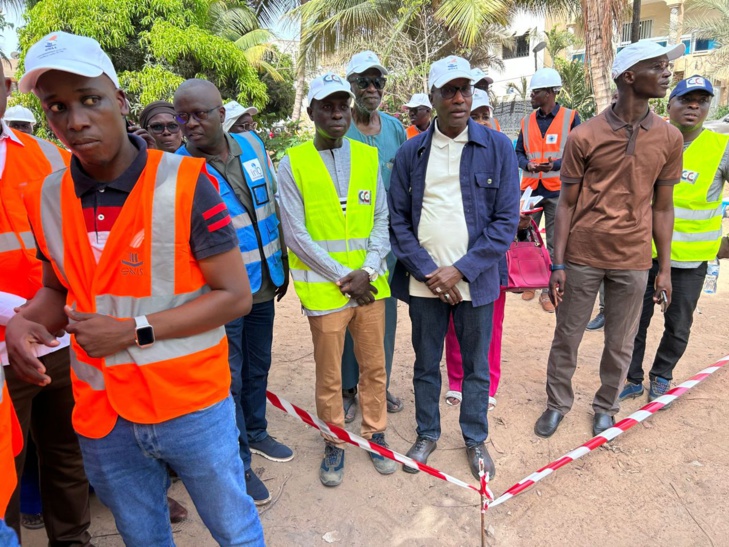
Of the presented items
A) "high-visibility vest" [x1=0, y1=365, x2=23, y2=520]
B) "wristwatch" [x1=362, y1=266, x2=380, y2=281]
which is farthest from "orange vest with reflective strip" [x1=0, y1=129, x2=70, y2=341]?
"wristwatch" [x1=362, y1=266, x2=380, y2=281]

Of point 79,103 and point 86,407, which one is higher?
point 79,103

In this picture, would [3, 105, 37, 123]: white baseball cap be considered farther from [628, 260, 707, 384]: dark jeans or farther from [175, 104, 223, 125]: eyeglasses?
[628, 260, 707, 384]: dark jeans

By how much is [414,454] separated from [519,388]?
1.43 metres

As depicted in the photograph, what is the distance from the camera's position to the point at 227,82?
1527 cm

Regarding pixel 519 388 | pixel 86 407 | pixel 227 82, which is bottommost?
pixel 519 388

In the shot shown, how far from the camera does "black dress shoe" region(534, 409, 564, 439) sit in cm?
368

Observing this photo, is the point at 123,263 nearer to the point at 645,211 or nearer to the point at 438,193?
the point at 438,193

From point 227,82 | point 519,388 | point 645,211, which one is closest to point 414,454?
point 519,388

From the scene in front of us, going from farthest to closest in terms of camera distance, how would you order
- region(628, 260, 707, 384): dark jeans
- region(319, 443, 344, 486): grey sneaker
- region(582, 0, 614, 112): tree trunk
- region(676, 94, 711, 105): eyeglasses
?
region(582, 0, 614, 112): tree trunk < region(628, 260, 707, 384): dark jeans < region(676, 94, 711, 105): eyeglasses < region(319, 443, 344, 486): grey sneaker

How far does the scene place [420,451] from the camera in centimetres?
339

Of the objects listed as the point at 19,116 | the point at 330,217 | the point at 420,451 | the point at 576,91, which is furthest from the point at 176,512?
the point at 576,91

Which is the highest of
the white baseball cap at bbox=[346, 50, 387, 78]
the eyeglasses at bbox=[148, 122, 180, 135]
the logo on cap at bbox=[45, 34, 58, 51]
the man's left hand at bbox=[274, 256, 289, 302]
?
the white baseball cap at bbox=[346, 50, 387, 78]

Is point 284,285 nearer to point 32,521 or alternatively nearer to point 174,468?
point 174,468

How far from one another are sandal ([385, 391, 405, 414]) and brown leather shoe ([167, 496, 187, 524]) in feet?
5.56
